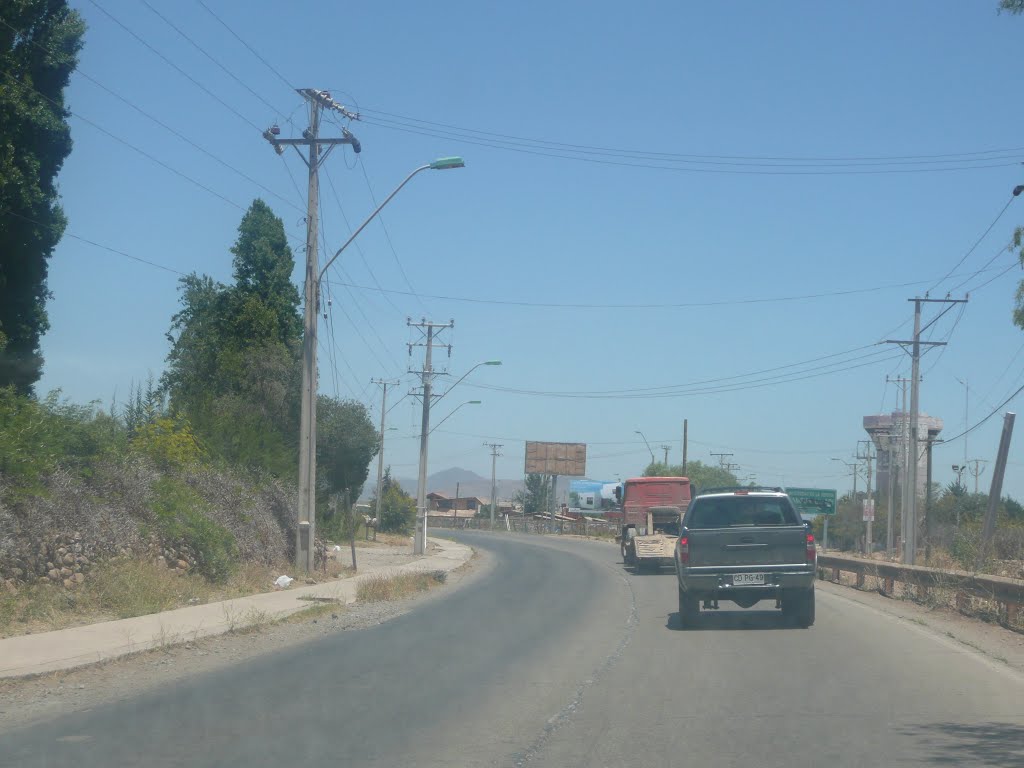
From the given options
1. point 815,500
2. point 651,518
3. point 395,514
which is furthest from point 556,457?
point 651,518

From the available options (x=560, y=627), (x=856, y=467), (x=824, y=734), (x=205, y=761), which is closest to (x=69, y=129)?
(x=560, y=627)

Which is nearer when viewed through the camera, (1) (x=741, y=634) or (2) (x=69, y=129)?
(1) (x=741, y=634)

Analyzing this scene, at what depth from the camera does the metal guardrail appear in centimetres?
1639

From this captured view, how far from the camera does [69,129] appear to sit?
25719 millimetres

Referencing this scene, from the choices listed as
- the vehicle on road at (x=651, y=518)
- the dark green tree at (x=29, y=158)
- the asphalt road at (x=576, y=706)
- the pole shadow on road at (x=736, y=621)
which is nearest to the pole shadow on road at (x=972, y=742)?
the asphalt road at (x=576, y=706)

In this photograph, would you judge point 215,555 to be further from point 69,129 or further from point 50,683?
point 69,129

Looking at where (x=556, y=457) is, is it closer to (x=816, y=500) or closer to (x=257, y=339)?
(x=816, y=500)

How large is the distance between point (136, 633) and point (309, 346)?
11.5 metres

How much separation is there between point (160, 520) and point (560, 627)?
26.5ft

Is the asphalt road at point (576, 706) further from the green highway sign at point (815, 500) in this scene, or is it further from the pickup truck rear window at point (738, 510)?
the green highway sign at point (815, 500)

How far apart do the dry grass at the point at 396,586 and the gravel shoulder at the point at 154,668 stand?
2241 mm

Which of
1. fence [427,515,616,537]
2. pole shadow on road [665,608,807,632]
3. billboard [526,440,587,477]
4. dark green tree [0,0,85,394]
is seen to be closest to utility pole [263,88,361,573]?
dark green tree [0,0,85,394]

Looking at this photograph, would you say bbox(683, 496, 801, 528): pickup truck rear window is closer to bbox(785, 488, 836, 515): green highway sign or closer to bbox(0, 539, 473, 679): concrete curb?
bbox(0, 539, 473, 679): concrete curb

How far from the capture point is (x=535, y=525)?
97438 millimetres
